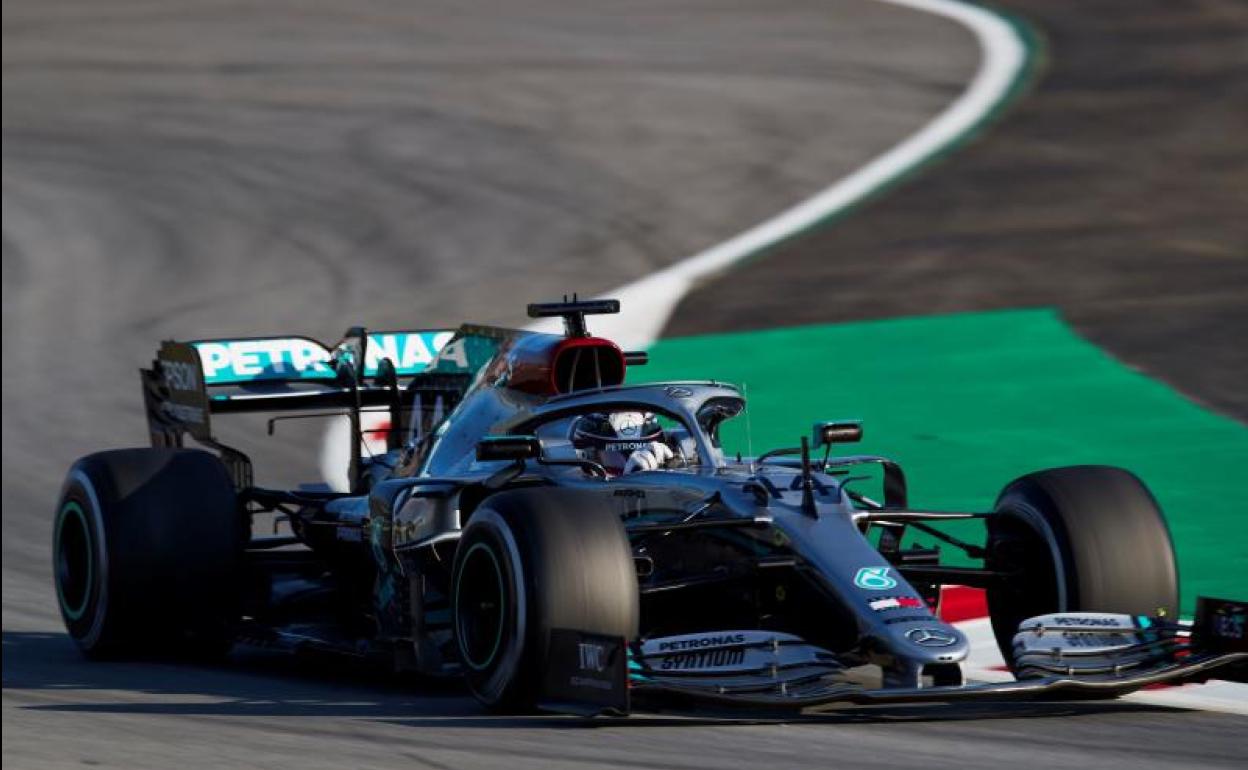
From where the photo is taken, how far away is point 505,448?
32.0 feet

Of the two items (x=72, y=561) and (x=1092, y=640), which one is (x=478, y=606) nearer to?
(x=1092, y=640)

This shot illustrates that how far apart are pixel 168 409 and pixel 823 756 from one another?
5925 mm

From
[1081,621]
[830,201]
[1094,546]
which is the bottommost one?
[1081,621]

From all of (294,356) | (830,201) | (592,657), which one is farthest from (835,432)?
(830,201)

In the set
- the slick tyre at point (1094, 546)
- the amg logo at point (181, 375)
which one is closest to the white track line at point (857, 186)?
the amg logo at point (181, 375)

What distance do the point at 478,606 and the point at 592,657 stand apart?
3.22 ft

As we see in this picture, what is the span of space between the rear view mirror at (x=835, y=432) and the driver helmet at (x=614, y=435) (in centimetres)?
77

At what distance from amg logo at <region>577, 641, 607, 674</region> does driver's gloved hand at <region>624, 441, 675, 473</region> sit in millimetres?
1606

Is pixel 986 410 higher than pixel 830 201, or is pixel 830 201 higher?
pixel 830 201

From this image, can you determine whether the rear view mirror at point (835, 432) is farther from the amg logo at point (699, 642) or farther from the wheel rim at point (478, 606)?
the wheel rim at point (478, 606)

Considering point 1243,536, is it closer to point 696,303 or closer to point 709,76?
point 696,303

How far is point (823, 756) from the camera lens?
26.1 feet

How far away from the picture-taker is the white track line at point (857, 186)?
18.5 meters

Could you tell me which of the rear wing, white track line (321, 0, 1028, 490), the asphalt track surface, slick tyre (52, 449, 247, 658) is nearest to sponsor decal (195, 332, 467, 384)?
A: the rear wing
